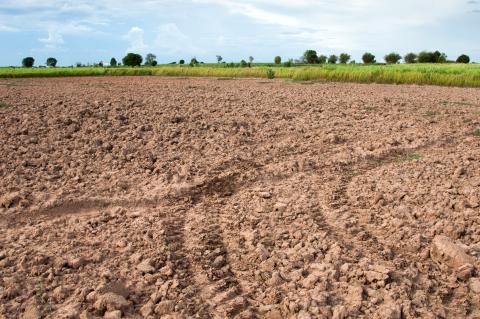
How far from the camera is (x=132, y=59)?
46.9 meters

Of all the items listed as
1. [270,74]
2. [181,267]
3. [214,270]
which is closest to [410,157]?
[214,270]

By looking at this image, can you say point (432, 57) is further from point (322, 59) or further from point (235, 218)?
point (235, 218)

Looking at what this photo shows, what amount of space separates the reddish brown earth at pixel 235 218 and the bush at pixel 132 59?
3984 centimetres

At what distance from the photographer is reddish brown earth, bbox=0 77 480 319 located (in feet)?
10.8

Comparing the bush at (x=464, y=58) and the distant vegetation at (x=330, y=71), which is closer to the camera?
the distant vegetation at (x=330, y=71)

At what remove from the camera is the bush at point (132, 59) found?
47.0m

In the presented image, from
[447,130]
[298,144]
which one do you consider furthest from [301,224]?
[447,130]

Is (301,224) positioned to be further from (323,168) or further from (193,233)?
(323,168)

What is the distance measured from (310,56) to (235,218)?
44820 millimetres

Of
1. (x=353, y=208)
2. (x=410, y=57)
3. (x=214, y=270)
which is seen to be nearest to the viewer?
(x=214, y=270)

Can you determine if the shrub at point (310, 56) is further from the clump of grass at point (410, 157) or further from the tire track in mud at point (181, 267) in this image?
the tire track in mud at point (181, 267)

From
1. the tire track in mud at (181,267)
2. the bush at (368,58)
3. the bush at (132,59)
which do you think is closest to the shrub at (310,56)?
the bush at (368,58)

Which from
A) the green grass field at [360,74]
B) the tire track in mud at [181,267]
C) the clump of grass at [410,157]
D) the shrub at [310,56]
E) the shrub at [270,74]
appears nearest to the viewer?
the tire track in mud at [181,267]

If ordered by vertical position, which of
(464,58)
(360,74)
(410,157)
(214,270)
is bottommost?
(214,270)
